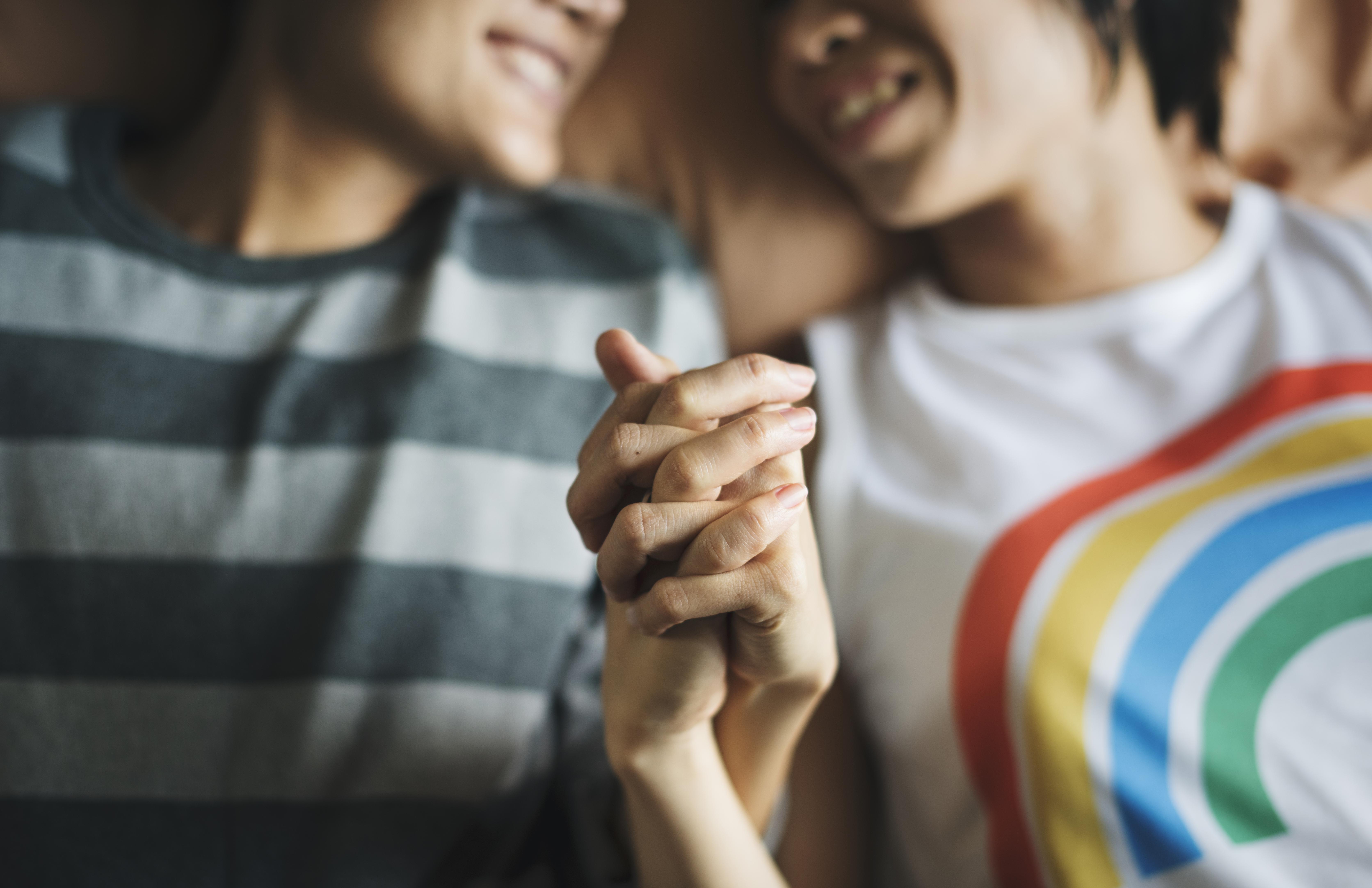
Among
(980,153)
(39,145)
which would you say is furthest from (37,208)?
(980,153)

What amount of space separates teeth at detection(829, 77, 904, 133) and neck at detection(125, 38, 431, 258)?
463 millimetres

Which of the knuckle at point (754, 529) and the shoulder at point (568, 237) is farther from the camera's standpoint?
the shoulder at point (568, 237)

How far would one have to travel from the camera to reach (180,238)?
2.48ft

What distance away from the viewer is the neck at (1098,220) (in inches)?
29.6

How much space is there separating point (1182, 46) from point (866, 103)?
35 cm

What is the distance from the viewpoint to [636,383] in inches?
17.8

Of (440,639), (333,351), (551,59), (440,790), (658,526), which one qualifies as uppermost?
(551,59)

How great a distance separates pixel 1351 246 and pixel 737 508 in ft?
2.34

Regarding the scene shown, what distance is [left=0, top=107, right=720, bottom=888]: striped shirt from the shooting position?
623 mm

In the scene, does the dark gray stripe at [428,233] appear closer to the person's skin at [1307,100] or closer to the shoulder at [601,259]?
the shoulder at [601,259]

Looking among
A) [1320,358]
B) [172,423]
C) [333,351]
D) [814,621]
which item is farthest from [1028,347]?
[172,423]

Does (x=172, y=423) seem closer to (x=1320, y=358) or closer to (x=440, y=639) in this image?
(x=440, y=639)

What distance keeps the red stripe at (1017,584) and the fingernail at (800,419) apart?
32 centimetres

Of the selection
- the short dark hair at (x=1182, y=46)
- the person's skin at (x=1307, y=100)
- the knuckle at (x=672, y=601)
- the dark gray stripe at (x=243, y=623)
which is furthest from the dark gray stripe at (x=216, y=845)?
the person's skin at (x=1307, y=100)
